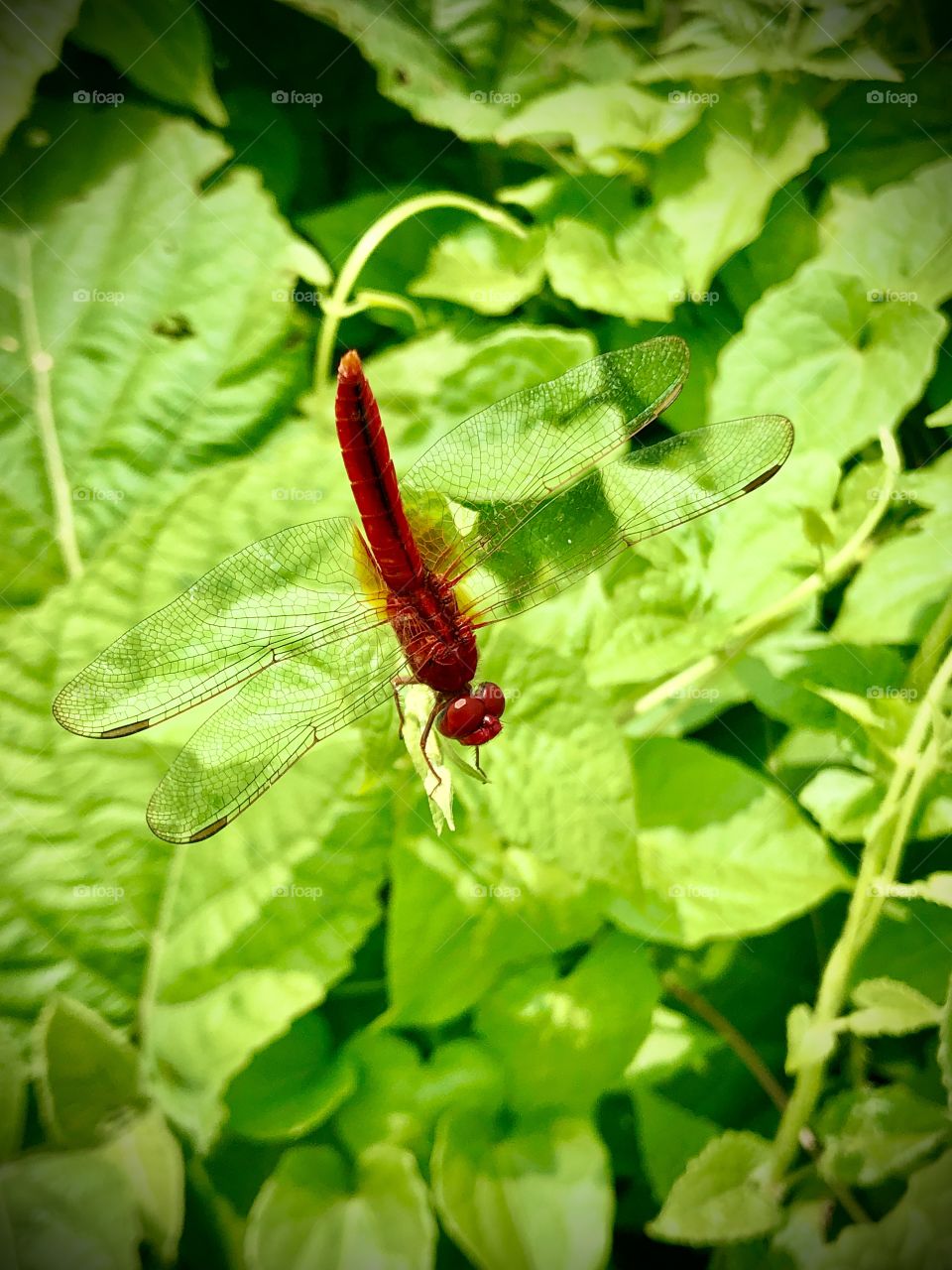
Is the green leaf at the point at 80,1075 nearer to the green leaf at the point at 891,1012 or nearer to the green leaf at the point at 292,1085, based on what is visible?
the green leaf at the point at 292,1085

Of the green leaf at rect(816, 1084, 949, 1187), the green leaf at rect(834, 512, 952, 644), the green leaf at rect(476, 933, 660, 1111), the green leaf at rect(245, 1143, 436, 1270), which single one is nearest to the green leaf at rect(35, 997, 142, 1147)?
the green leaf at rect(245, 1143, 436, 1270)

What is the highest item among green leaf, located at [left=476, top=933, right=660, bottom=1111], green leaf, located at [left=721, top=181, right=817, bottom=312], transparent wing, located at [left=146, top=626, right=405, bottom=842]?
green leaf, located at [left=721, top=181, right=817, bottom=312]

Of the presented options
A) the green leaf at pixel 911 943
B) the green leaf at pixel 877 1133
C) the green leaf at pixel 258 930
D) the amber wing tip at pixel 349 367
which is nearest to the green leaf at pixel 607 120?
the amber wing tip at pixel 349 367

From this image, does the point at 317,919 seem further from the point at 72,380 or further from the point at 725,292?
the point at 725,292

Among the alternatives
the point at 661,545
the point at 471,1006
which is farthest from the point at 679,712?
the point at 471,1006

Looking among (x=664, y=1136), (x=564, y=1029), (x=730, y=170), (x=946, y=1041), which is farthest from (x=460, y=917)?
(x=730, y=170)

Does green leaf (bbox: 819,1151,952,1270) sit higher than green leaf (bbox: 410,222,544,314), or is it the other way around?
green leaf (bbox: 410,222,544,314)

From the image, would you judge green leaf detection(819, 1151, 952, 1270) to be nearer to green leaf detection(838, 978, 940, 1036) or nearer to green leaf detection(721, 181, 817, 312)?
green leaf detection(838, 978, 940, 1036)
